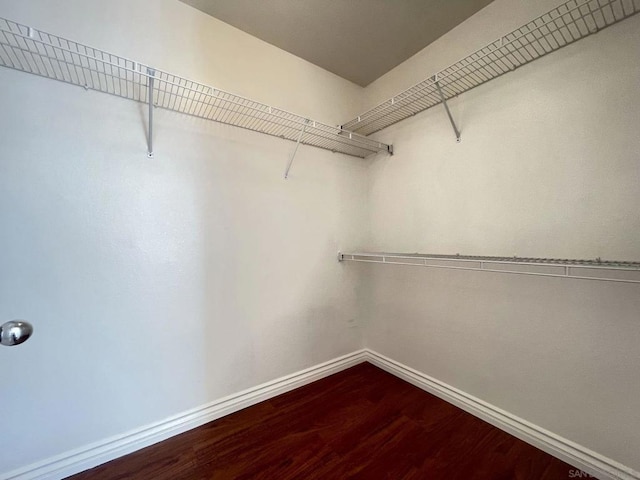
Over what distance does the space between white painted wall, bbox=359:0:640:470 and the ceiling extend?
4.3 inches

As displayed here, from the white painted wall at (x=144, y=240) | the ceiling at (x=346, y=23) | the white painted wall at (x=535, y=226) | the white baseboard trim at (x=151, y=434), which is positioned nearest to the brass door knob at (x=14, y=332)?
the white painted wall at (x=144, y=240)

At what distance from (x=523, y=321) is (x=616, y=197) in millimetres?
646

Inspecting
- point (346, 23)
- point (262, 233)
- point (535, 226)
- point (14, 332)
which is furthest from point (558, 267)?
point (14, 332)

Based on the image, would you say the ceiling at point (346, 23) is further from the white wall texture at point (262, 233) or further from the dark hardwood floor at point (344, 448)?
the dark hardwood floor at point (344, 448)

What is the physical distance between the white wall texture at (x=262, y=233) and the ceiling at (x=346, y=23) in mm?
78

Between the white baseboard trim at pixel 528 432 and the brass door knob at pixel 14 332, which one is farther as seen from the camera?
the white baseboard trim at pixel 528 432

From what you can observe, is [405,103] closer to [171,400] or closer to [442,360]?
[442,360]

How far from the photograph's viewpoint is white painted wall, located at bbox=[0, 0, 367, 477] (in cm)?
104

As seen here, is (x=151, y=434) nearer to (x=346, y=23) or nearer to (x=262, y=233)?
(x=262, y=233)

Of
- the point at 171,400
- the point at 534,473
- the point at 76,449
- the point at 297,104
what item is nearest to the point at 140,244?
the point at 171,400

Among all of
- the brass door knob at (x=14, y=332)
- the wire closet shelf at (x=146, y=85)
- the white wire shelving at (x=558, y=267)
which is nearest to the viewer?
the brass door knob at (x=14, y=332)

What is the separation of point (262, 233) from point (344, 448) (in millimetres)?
1203

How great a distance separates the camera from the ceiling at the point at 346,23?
1390 millimetres

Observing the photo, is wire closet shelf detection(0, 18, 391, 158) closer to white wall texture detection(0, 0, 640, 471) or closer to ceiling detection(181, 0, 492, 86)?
white wall texture detection(0, 0, 640, 471)
